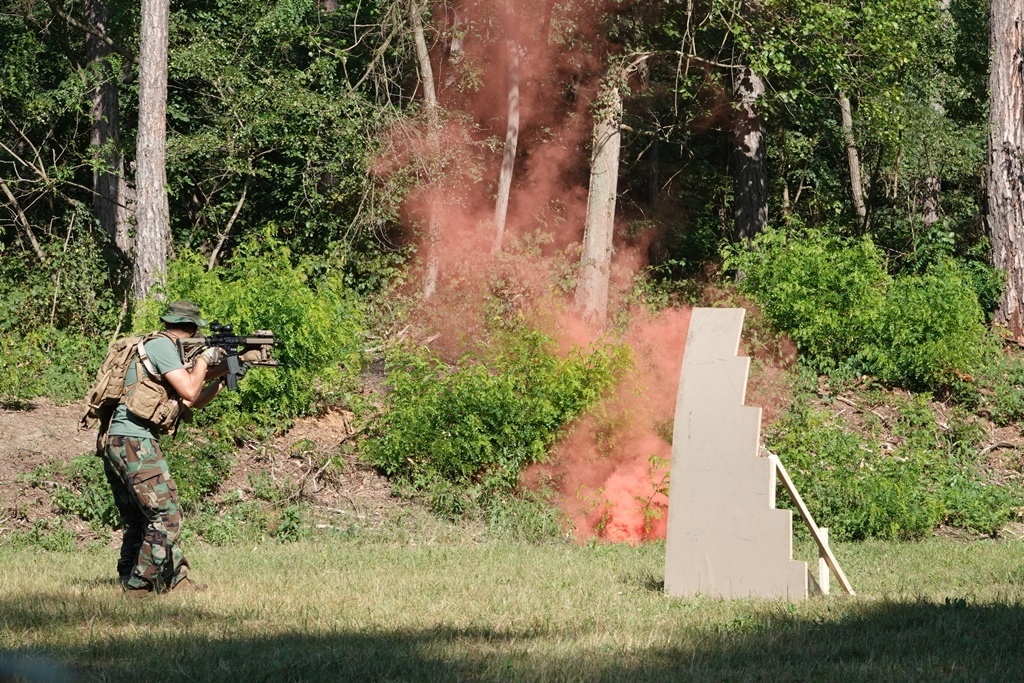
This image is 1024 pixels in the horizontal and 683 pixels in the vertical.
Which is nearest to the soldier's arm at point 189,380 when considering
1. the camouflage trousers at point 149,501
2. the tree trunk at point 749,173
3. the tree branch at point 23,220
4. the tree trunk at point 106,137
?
the camouflage trousers at point 149,501

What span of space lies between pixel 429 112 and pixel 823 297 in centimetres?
856

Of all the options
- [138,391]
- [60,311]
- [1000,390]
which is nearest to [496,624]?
[138,391]

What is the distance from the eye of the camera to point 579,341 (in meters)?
18.2

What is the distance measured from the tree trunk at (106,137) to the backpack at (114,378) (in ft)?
46.6

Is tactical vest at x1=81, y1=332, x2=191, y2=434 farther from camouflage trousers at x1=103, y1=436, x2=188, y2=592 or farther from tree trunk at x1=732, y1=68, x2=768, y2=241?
tree trunk at x1=732, y1=68, x2=768, y2=241

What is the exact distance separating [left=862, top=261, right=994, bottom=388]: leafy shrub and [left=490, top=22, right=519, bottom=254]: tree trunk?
7.81 metres

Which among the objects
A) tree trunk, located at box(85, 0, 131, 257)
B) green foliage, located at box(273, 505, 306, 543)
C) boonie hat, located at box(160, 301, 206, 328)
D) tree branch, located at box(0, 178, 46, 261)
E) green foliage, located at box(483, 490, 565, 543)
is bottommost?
green foliage, located at box(273, 505, 306, 543)

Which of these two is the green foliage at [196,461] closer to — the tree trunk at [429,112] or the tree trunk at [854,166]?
the tree trunk at [429,112]

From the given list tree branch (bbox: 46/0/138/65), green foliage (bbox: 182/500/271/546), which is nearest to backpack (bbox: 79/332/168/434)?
green foliage (bbox: 182/500/271/546)

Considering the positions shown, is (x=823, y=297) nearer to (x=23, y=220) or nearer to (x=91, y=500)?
(x=91, y=500)

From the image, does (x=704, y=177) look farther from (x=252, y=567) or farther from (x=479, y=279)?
(x=252, y=567)

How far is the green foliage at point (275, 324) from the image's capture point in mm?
14250

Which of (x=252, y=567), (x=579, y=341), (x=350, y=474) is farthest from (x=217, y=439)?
(x=579, y=341)

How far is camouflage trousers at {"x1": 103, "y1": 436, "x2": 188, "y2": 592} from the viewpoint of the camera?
816cm
